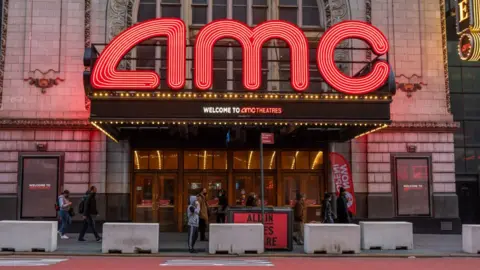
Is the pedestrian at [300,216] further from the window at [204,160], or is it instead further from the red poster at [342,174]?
the window at [204,160]

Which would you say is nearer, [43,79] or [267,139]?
Answer: [267,139]

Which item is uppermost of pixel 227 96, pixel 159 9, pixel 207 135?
pixel 159 9

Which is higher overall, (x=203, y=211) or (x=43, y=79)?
(x=43, y=79)

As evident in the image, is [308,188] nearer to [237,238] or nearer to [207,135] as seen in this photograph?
[207,135]

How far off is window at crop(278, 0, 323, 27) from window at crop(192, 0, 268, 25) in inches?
33.4

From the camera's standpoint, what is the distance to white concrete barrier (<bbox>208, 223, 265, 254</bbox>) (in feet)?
54.1

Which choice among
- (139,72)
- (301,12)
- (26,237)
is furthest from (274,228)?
(301,12)

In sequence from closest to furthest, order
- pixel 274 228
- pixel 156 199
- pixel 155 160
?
pixel 274 228 < pixel 156 199 < pixel 155 160

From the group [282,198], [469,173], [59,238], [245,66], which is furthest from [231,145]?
[469,173]

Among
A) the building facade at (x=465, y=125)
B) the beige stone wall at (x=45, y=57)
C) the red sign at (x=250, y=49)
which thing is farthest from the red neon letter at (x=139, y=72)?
the building facade at (x=465, y=125)

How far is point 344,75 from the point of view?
1856 centimetres
